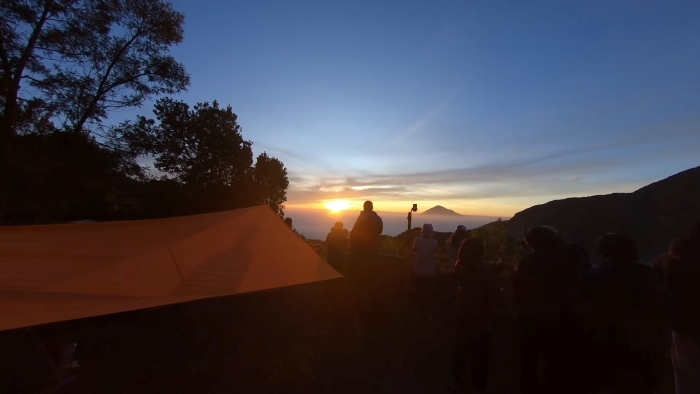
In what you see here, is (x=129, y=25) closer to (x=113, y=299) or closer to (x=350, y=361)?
(x=113, y=299)

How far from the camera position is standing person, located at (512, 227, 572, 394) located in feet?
13.5

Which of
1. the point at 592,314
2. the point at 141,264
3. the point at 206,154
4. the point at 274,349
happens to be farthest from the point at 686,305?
the point at 206,154

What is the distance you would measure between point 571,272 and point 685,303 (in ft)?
3.12

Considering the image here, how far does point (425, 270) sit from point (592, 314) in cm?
352

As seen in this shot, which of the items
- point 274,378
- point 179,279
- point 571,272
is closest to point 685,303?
point 571,272

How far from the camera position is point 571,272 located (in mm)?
4141

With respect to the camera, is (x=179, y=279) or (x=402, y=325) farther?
(x=402, y=325)

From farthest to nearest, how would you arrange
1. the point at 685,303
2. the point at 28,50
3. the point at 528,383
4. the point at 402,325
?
the point at 28,50 < the point at 402,325 < the point at 528,383 < the point at 685,303

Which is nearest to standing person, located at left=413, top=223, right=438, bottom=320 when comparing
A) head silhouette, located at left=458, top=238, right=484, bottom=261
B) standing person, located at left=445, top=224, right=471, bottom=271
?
standing person, located at left=445, top=224, right=471, bottom=271

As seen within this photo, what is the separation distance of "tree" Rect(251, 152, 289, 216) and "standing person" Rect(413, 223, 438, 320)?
56.0 feet

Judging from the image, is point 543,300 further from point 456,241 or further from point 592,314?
point 456,241

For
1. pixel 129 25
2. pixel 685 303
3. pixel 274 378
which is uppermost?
pixel 129 25

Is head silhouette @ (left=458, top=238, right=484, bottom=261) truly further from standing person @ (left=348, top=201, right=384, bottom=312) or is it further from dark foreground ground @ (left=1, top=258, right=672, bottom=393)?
standing person @ (left=348, top=201, right=384, bottom=312)

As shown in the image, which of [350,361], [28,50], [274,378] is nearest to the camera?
[274,378]
